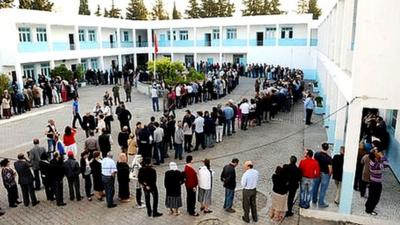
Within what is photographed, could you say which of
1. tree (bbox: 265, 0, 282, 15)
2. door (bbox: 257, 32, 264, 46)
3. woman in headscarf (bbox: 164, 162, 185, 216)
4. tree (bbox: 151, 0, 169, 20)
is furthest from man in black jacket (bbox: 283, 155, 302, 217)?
tree (bbox: 151, 0, 169, 20)

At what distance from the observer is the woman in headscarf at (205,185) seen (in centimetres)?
761

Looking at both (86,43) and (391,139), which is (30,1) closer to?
(86,43)

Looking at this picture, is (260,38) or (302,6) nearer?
(260,38)

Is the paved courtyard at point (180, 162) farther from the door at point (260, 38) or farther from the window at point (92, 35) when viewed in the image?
the door at point (260, 38)

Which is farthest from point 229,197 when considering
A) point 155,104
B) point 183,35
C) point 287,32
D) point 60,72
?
point 183,35

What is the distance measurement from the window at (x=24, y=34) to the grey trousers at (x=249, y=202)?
2388cm

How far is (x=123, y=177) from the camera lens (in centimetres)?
835

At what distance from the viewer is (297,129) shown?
15.0 metres

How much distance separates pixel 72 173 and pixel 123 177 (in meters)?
1.22

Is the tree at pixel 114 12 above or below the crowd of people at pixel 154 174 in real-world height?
above

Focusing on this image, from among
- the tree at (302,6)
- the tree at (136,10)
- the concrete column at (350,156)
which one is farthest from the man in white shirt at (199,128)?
the tree at (302,6)

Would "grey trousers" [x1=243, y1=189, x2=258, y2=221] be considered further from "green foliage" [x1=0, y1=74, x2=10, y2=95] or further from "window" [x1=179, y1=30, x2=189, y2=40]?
"window" [x1=179, y1=30, x2=189, y2=40]

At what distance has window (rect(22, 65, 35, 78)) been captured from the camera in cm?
2586

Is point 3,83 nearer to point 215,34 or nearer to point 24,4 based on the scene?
point 215,34
